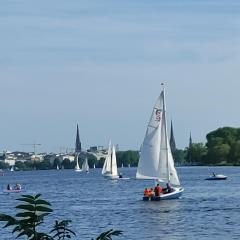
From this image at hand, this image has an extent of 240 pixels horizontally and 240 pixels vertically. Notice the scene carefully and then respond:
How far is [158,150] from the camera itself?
258 feet

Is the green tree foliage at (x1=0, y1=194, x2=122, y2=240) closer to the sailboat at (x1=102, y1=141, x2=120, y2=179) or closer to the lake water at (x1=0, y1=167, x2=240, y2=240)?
the lake water at (x1=0, y1=167, x2=240, y2=240)

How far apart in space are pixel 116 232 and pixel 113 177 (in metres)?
145

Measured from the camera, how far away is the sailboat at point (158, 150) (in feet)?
255

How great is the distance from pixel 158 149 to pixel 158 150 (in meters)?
0.09

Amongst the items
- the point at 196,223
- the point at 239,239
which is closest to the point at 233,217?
the point at 196,223

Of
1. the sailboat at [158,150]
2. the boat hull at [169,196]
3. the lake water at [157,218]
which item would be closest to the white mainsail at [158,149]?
the sailboat at [158,150]

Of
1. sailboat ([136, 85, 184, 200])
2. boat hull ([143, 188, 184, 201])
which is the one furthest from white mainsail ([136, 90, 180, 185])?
boat hull ([143, 188, 184, 201])

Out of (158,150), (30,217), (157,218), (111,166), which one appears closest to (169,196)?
(158,150)

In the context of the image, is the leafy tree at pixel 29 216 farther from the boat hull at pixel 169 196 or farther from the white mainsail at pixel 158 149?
the white mainsail at pixel 158 149

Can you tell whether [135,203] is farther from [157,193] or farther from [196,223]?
[196,223]

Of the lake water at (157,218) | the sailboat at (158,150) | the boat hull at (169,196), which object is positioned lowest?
the lake water at (157,218)

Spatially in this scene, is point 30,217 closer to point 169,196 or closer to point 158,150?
point 169,196

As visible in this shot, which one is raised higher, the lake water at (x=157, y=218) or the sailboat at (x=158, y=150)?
the sailboat at (x=158, y=150)

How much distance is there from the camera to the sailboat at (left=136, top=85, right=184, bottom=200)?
255 feet
